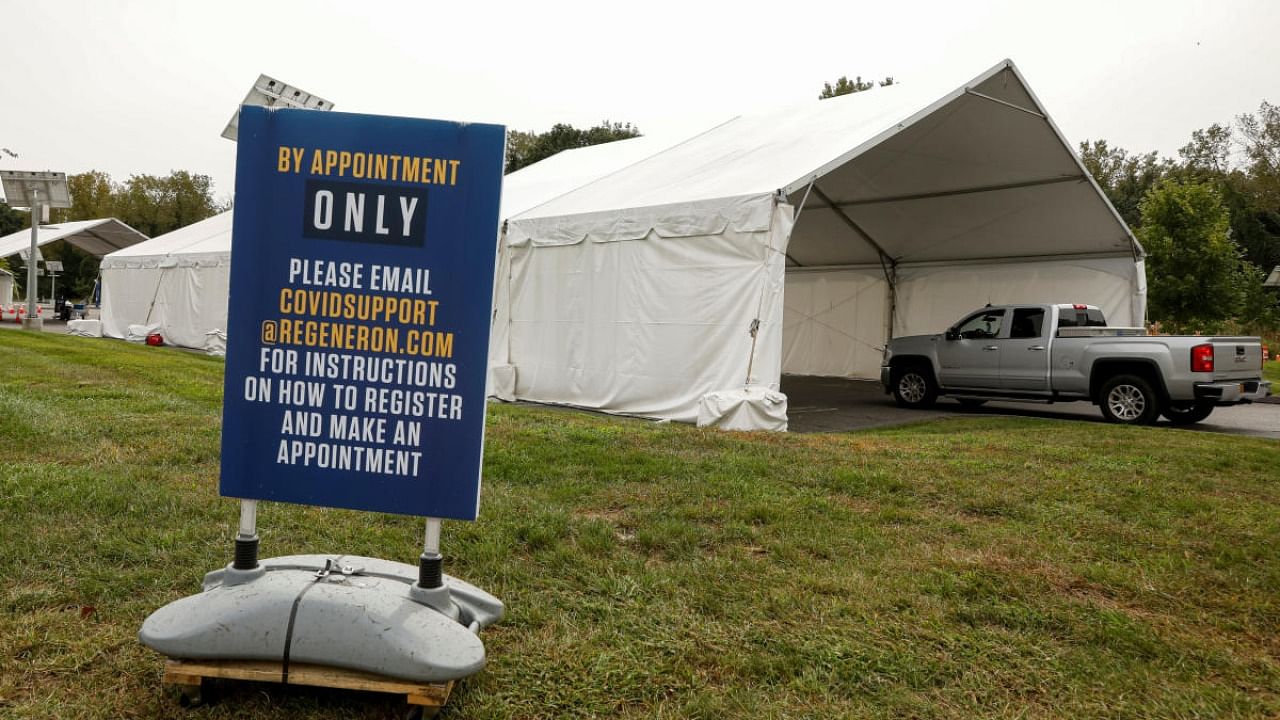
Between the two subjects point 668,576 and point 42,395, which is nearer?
point 668,576

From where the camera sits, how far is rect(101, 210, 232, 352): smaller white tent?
20.2m

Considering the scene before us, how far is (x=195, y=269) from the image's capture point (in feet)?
68.7

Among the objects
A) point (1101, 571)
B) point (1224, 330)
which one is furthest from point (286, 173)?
point (1224, 330)

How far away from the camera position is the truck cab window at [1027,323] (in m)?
12.8

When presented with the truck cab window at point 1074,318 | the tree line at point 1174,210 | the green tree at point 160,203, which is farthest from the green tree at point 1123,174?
the green tree at point 160,203

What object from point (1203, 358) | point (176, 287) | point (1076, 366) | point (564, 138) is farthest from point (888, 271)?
point (564, 138)

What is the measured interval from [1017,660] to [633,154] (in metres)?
13.6

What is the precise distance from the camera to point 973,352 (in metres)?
13.4

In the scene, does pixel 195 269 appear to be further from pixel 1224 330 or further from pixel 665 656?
pixel 1224 330

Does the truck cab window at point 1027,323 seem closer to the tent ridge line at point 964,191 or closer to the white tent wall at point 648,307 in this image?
the tent ridge line at point 964,191

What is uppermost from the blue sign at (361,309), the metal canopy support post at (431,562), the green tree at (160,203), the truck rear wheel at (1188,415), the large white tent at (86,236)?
the green tree at (160,203)

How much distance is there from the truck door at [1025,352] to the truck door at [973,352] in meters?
0.15

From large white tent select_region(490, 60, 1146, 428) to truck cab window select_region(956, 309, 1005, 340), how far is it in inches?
104

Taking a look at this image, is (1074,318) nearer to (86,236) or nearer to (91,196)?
(86,236)
